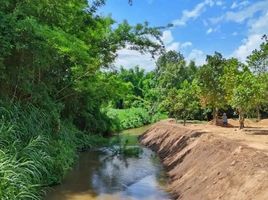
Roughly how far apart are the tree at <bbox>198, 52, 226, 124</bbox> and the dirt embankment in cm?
1200

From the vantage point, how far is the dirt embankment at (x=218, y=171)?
11355mm

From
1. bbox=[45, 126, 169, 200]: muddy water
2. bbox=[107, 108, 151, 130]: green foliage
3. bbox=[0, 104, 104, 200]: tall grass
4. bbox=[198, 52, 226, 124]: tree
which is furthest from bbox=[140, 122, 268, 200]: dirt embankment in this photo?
bbox=[107, 108, 151, 130]: green foliage

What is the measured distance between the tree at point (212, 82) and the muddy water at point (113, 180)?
1012 cm

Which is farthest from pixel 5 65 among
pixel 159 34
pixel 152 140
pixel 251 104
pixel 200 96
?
pixel 200 96

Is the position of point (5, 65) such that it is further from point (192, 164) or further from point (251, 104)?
point (251, 104)

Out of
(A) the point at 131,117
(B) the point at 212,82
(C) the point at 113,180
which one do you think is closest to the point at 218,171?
(C) the point at 113,180

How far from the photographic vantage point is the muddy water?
1534 centimetres

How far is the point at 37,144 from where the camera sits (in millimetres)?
14352

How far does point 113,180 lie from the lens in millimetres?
18484

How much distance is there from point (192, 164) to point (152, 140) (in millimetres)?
16285

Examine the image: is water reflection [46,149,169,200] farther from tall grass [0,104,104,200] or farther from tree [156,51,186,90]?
tree [156,51,186,90]

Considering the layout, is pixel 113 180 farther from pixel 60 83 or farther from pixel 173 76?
pixel 173 76

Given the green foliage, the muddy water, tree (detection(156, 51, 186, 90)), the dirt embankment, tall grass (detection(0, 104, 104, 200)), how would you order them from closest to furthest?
tall grass (detection(0, 104, 104, 200)) < the dirt embankment < the muddy water < the green foliage < tree (detection(156, 51, 186, 90))

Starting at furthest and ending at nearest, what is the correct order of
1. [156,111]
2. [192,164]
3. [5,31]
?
1. [156,111]
2. [192,164]
3. [5,31]
